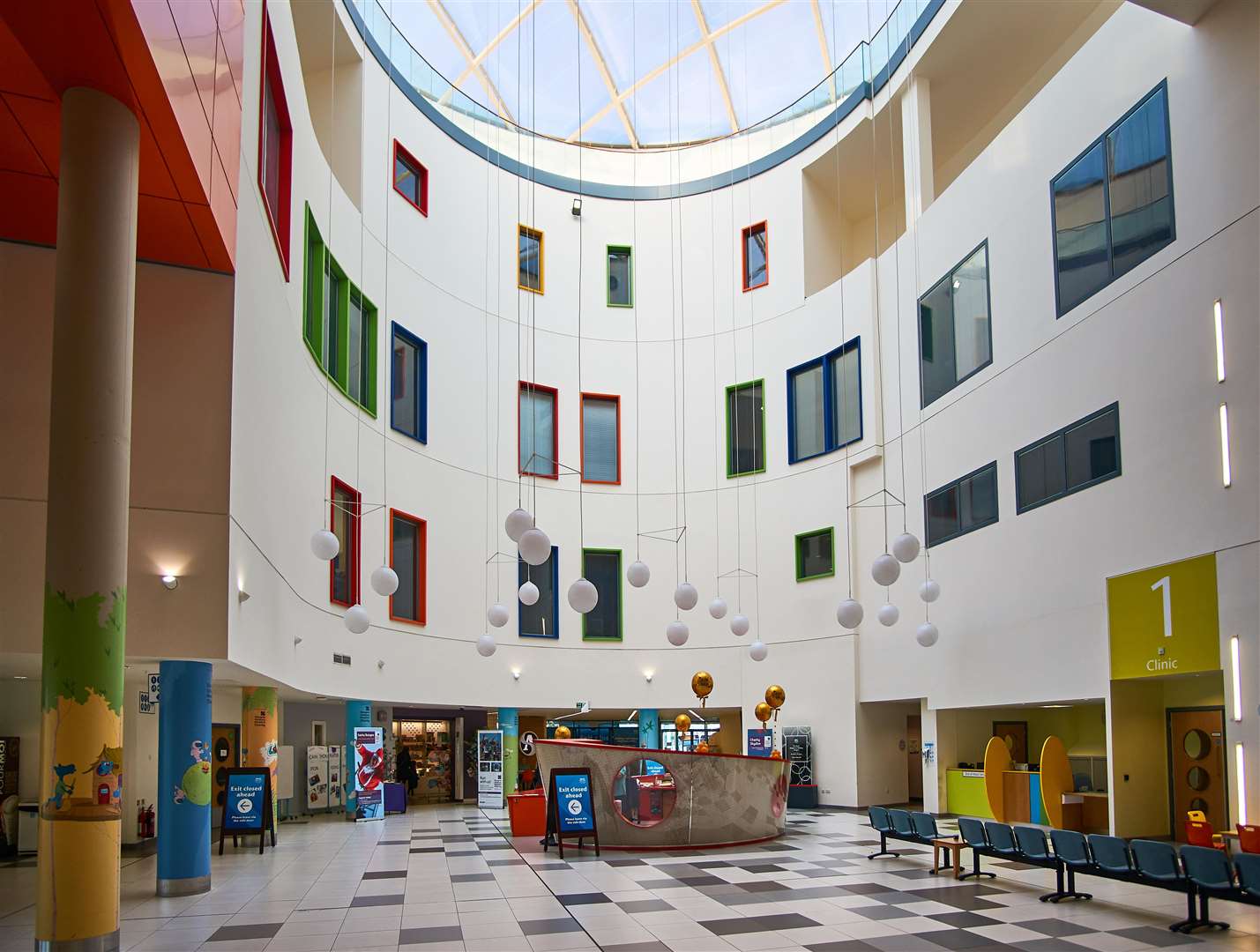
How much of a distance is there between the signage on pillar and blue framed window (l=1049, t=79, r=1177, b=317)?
13063 mm

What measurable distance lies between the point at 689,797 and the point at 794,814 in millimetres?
6285

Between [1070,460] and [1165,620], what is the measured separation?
3022 mm

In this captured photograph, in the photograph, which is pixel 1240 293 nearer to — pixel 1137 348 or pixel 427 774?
pixel 1137 348

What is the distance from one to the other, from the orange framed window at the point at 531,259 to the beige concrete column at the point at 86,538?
1685cm

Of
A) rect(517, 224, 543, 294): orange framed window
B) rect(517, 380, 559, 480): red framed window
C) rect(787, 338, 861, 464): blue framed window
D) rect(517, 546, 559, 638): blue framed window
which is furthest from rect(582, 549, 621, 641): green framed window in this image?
rect(517, 224, 543, 294): orange framed window

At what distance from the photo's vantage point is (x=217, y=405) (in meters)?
10.5

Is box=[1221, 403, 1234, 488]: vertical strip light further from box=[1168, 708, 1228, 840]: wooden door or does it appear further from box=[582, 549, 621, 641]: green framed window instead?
box=[582, 549, 621, 641]: green framed window

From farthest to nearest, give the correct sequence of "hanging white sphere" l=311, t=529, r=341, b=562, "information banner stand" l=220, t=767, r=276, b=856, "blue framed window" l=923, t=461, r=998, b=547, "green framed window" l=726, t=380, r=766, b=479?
"green framed window" l=726, t=380, r=766, b=479 < "blue framed window" l=923, t=461, r=998, b=547 < "information banner stand" l=220, t=767, r=276, b=856 < "hanging white sphere" l=311, t=529, r=341, b=562

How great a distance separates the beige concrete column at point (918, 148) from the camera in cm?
1995

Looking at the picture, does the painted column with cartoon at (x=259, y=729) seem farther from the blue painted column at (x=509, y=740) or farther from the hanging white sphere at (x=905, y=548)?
the hanging white sphere at (x=905, y=548)

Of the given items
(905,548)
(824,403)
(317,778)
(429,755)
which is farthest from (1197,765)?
(429,755)

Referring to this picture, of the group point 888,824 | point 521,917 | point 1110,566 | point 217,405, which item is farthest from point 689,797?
point 217,405

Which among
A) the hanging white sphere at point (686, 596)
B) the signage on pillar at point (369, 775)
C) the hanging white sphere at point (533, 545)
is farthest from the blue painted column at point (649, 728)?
the hanging white sphere at point (533, 545)

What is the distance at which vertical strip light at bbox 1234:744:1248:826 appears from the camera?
420 inches
